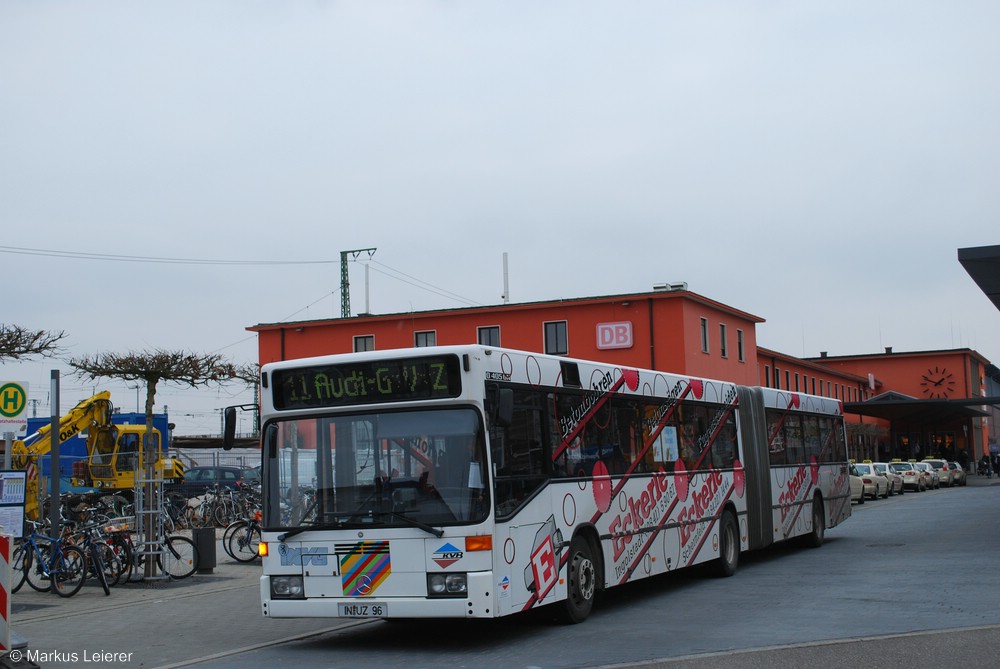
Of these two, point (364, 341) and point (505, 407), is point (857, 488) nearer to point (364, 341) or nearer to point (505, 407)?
point (364, 341)

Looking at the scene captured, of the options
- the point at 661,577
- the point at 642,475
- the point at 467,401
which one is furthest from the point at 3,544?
the point at 661,577

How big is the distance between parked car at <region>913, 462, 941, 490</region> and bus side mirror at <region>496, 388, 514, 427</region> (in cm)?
4846

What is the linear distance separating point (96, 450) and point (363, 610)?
20.9 meters

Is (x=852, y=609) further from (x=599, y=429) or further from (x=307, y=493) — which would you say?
(x=307, y=493)

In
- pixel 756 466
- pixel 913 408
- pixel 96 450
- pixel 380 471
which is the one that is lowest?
pixel 756 466

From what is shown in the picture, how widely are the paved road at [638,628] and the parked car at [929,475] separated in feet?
131

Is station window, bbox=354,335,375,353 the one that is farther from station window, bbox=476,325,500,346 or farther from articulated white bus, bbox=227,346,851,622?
articulated white bus, bbox=227,346,851,622

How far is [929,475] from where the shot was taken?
185 ft

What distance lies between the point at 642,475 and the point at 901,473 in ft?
139

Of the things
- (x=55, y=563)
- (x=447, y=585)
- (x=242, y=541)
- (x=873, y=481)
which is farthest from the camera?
(x=873, y=481)

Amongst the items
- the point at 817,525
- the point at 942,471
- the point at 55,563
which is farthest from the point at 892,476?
the point at 55,563

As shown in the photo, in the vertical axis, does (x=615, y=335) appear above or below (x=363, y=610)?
above

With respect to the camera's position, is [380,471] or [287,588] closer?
[380,471]

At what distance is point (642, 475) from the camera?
1402 centimetres
